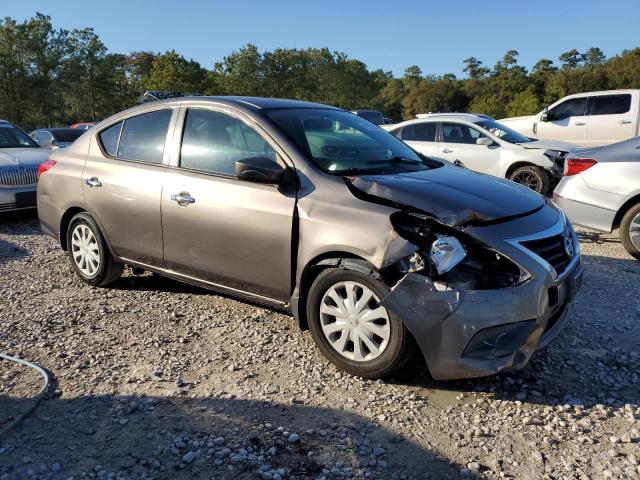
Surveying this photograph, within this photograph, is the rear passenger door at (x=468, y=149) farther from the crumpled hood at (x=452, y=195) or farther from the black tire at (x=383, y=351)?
the black tire at (x=383, y=351)

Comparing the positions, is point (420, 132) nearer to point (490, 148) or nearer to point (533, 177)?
point (490, 148)

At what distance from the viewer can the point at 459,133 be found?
34.2ft

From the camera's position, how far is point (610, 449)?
105 inches

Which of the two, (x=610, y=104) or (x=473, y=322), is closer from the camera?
(x=473, y=322)

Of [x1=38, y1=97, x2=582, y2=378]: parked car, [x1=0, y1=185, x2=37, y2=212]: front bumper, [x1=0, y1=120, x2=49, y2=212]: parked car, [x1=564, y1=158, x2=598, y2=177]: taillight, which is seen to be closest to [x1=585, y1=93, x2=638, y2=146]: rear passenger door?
[x1=564, y1=158, x2=598, y2=177]: taillight

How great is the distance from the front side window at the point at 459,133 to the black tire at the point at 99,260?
7.40 m

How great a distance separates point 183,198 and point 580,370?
302cm

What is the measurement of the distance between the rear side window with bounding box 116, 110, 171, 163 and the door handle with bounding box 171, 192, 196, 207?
438 mm

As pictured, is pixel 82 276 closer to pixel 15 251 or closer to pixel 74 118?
pixel 15 251

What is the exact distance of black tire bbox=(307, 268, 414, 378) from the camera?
3.11 m

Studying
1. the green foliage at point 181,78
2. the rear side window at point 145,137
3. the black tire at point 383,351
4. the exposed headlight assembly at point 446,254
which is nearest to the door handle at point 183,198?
the rear side window at point 145,137

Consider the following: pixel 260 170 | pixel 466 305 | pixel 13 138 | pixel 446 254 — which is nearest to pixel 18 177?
pixel 13 138

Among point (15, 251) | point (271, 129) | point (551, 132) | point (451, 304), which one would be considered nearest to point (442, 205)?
point (451, 304)

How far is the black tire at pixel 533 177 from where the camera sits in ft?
30.7
